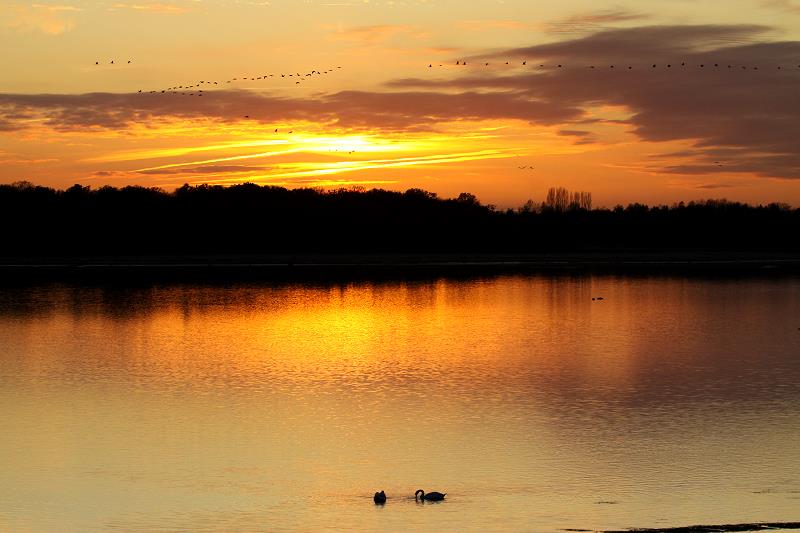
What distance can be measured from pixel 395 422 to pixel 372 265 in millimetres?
46072

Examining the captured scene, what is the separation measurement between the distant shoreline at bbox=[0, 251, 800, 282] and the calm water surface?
22.7m

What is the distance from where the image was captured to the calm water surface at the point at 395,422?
32.7ft

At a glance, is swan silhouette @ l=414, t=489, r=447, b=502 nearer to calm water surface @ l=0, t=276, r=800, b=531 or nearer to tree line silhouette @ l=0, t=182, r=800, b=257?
calm water surface @ l=0, t=276, r=800, b=531

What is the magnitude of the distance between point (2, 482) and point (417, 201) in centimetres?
8655

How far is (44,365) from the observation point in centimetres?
1875

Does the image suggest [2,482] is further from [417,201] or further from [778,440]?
[417,201]

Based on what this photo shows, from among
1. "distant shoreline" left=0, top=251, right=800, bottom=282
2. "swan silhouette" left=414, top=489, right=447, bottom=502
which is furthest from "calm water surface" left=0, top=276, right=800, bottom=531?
"distant shoreline" left=0, top=251, right=800, bottom=282

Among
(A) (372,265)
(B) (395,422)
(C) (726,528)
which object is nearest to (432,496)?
(C) (726,528)

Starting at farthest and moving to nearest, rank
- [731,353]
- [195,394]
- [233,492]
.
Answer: [731,353] < [195,394] < [233,492]

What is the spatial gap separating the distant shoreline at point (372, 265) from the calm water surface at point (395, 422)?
22745 millimetres

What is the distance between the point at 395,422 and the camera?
13.7m

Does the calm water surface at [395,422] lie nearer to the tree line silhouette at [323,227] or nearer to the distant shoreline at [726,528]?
the distant shoreline at [726,528]

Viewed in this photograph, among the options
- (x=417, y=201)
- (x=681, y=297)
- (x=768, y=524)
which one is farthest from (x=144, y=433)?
(x=417, y=201)

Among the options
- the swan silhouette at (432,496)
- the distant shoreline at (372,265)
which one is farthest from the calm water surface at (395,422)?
the distant shoreline at (372,265)
